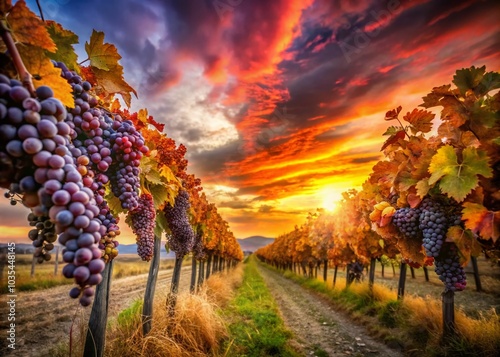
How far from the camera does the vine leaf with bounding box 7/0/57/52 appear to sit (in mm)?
1035

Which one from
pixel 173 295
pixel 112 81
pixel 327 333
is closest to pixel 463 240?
pixel 112 81

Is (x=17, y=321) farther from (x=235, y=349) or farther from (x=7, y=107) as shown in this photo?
(x=7, y=107)

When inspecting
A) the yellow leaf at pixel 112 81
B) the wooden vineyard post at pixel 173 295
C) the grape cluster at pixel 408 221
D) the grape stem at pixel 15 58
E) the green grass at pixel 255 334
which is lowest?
the green grass at pixel 255 334

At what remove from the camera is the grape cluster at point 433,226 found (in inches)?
106

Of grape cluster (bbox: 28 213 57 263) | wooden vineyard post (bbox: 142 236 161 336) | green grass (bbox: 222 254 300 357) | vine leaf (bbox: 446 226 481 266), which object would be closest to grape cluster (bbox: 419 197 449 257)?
vine leaf (bbox: 446 226 481 266)

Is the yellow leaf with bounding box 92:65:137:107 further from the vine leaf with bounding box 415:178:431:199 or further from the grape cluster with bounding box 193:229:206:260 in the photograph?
the grape cluster with bounding box 193:229:206:260

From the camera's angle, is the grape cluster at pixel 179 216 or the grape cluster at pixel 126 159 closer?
the grape cluster at pixel 126 159

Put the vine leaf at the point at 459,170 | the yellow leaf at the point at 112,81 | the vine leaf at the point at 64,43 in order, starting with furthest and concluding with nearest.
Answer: the vine leaf at the point at 459,170, the yellow leaf at the point at 112,81, the vine leaf at the point at 64,43

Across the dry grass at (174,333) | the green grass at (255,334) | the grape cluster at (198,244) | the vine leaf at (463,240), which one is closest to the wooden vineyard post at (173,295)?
the dry grass at (174,333)

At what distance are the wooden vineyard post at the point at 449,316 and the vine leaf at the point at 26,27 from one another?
26.9 ft

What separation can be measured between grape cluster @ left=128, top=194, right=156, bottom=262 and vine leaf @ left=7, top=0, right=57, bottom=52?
66.0 inches

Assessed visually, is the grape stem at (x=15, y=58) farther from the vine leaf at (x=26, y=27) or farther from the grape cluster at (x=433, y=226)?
the grape cluster at (x=433, y=226)

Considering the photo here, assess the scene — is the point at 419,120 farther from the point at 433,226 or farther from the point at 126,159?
the point at 126,159

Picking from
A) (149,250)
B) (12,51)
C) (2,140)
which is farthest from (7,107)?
(149,250)
